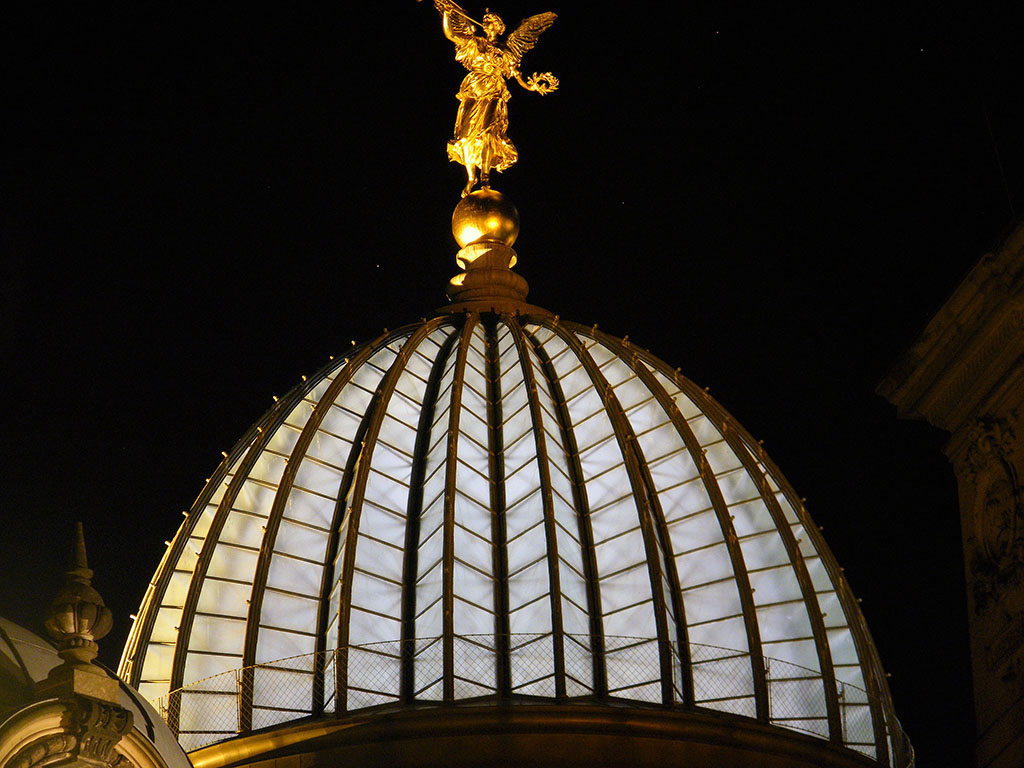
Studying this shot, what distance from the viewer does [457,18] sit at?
31.2 meters

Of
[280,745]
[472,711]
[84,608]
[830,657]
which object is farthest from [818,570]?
[84,608]

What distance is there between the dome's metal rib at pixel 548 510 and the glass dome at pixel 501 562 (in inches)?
1.5

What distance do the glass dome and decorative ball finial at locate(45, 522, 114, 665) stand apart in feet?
29.5

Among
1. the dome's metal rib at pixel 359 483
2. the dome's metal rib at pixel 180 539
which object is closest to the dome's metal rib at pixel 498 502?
the dome's metal rib at pixel 359 483

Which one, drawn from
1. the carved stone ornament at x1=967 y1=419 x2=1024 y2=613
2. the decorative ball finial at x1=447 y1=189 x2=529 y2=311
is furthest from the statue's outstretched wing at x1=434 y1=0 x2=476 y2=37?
the carved stone ornament at x1=967 y1=419 x2=1024 y2=613

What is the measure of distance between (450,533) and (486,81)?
27.5 ft

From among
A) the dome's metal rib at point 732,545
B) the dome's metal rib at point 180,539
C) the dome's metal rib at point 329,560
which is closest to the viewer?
the dome's metal rib at point 329,560

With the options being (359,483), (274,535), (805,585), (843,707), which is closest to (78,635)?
(274,535)

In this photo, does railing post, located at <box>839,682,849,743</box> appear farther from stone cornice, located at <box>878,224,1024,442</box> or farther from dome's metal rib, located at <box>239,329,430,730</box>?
stone cornice, located at <box>878,224,1024,442</box>

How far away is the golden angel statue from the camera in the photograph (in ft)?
103

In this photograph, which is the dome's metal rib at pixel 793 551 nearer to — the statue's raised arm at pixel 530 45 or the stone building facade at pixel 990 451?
the statue's raised arm at pixel 530 45

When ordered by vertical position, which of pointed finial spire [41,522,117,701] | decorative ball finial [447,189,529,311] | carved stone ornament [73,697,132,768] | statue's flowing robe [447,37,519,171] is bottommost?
carved stone ornament [73,697,132,768]

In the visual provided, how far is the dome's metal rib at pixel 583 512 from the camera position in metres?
24.9

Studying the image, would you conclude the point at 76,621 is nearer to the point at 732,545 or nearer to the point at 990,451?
the point at 990,451
